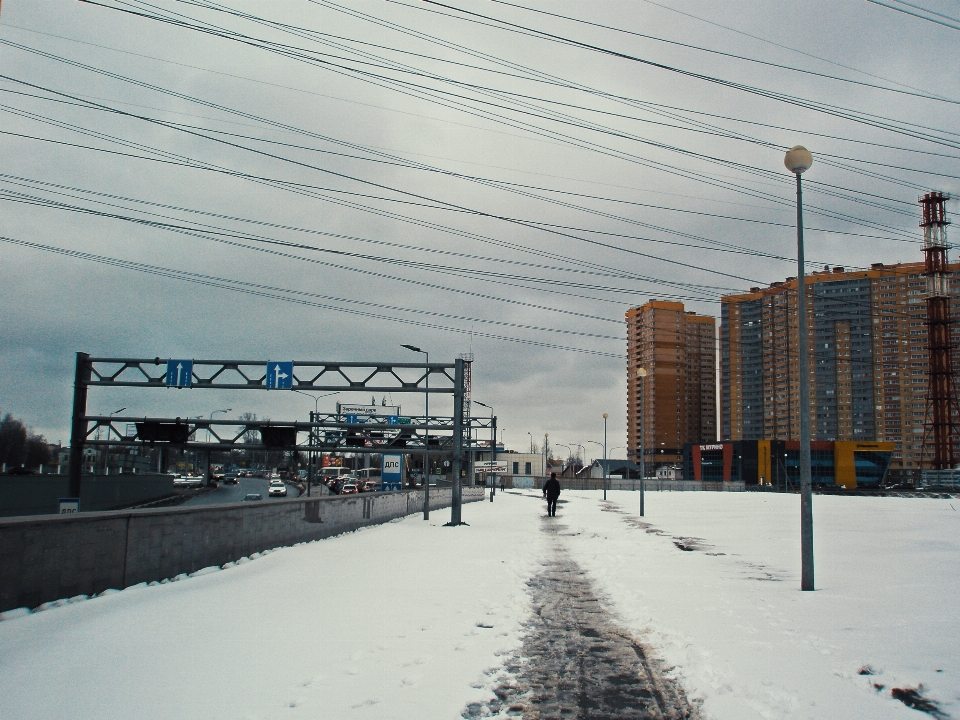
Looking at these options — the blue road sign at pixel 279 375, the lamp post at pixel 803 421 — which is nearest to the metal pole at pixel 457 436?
the blue road sign at pixel 279 375

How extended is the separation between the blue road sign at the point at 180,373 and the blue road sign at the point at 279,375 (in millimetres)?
3231

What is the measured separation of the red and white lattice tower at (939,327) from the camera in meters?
80.3

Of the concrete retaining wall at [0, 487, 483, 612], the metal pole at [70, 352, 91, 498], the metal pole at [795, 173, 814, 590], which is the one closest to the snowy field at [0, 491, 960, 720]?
the concrete retaining wall at [0, 487, 483, 612]

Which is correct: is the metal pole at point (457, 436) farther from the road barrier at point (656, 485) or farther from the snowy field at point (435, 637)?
the road barrier at point (656, 485)

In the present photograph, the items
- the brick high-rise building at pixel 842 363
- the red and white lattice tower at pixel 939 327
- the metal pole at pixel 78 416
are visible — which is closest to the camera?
the metal pole at pixel 78 416

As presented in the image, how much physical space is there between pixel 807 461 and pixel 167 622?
10300 mm

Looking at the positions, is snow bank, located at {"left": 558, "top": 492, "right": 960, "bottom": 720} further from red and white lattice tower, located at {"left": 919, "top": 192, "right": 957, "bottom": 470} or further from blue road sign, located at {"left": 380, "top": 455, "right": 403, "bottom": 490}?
red and white lattice tower, located at {"left": 919, "top": 192, "right": 957, "bottom": 470}

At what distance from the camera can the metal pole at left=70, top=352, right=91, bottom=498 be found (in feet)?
100

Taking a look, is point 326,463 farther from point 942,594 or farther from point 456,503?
point 942,594

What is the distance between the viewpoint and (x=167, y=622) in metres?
8.90

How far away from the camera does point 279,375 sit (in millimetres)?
29422

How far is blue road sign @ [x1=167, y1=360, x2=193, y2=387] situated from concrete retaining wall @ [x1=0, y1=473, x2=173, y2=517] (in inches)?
239

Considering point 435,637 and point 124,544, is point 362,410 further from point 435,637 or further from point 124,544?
point 435,637

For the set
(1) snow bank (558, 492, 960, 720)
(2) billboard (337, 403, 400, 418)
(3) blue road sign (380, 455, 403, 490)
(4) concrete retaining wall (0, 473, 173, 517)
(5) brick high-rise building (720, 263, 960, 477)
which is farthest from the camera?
(5) brick high-rise building (720, 263, 960, 477)
